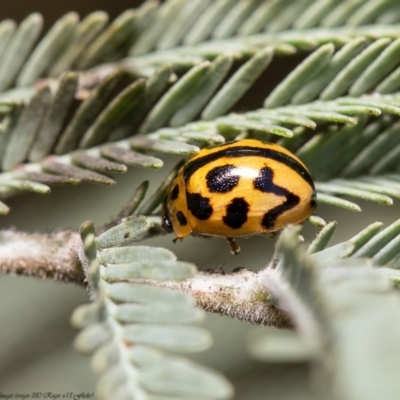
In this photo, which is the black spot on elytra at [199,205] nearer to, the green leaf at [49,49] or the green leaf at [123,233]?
the green leaf at [123,233]

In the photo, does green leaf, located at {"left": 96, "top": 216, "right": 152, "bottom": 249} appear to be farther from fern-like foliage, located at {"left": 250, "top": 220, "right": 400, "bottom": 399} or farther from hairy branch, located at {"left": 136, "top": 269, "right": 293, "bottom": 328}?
fern-like foliage, located at {"left": 250, "top": 220, "right": 400, "bottom": 399}

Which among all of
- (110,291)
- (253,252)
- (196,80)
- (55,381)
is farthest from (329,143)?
(55,381)

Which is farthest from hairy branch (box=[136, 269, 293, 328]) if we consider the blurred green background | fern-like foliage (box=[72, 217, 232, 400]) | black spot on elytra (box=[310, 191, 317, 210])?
the blurred green background

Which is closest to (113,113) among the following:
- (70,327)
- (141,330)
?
(141,330)

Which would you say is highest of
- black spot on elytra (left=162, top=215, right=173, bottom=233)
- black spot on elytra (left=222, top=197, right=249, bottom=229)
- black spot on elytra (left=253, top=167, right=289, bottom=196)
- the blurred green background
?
black spot on elytra (left=253, top=167, right=289, bottom=196)

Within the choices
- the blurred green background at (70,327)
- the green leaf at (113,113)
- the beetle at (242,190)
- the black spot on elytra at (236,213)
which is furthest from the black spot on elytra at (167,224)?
the blurred green background at (70,327)

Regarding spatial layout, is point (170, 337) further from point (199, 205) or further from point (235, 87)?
point (235, 87)

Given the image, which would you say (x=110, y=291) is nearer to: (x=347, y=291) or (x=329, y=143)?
(x=347, y=291)
